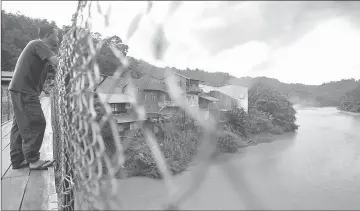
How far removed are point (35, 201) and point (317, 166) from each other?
13550mm

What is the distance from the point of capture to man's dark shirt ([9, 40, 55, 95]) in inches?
37.7

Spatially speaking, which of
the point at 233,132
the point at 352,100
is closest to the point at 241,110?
the point at 233,132

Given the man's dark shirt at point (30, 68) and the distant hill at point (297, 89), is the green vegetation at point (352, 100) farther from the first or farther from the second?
the man's dark shirt at point (30, 68)

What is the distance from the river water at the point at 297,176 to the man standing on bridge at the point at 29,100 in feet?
17.9

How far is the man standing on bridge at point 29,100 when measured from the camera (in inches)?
39.2

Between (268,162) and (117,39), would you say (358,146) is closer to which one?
(268,162)

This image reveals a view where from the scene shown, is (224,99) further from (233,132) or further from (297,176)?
(297,176)

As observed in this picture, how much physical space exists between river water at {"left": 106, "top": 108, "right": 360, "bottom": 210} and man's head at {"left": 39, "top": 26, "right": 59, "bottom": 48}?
5.61 m

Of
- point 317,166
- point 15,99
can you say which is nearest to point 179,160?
point 317,166

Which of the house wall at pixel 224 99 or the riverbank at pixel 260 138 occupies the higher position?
the house wall at pixel 224 99

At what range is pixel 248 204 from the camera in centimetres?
21

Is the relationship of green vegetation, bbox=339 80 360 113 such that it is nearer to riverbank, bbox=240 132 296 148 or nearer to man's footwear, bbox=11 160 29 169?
riverbank, bbox=240 132 296 148

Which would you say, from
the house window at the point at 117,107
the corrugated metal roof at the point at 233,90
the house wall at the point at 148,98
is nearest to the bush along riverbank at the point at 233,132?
the house wall at the point at 148,98

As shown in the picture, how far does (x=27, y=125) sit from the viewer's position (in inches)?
39.7
